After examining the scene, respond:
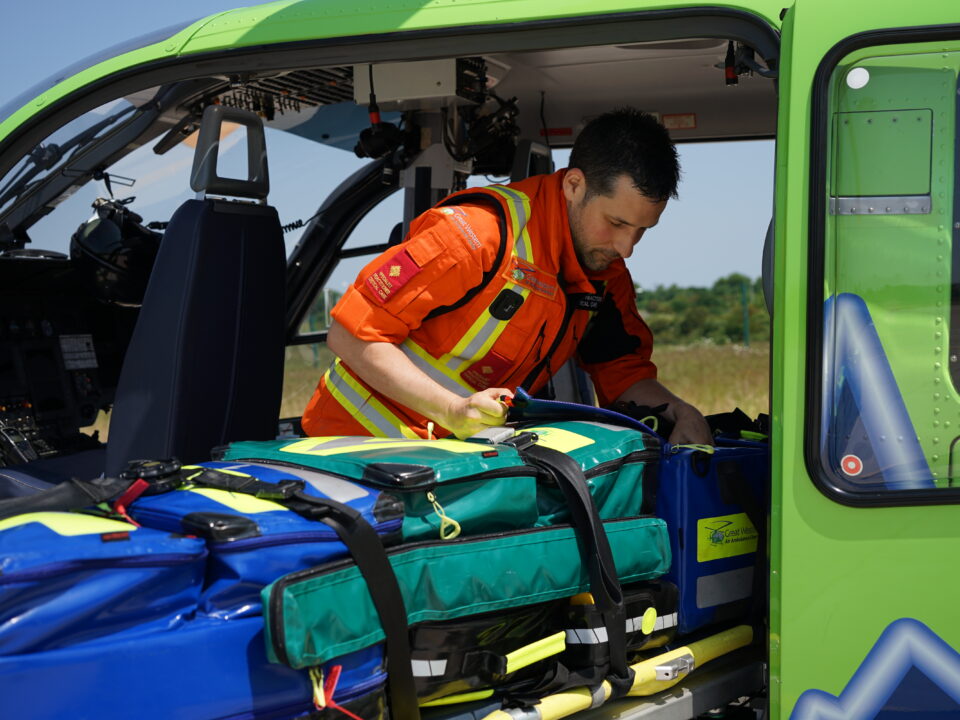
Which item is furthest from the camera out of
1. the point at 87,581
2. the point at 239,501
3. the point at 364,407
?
the point at 364,407

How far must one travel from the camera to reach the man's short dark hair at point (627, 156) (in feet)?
8.41

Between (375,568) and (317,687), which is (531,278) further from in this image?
(317,687)

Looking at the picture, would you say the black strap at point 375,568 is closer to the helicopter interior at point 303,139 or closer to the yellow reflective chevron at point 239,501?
the yellow reflective chevron at point 239,501

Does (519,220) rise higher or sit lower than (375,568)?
higher

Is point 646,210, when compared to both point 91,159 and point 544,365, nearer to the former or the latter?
point 544,365

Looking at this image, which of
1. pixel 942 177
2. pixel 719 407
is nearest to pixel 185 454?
pixel 942 177

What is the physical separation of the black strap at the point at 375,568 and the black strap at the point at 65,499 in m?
0.23

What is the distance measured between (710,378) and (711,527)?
41.6ft

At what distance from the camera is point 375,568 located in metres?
1.67

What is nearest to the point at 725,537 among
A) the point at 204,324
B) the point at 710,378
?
the point at 204,324

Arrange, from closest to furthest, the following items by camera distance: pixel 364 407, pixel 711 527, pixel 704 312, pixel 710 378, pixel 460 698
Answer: pixel 460 698
pixel 711 527
pixel 364 407
pixel 710 378
pixel 704 312

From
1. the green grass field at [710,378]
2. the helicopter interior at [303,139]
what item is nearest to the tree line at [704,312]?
the green grass field at [710,378]

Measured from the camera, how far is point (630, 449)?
2127mm

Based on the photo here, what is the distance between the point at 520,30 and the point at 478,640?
1178mm
